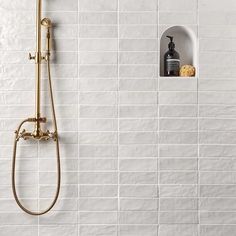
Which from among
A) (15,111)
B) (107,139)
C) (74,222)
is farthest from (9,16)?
(74,222)

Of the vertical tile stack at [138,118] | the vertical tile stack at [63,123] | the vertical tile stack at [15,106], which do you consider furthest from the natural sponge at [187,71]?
the vertical tile stack at [15,106]

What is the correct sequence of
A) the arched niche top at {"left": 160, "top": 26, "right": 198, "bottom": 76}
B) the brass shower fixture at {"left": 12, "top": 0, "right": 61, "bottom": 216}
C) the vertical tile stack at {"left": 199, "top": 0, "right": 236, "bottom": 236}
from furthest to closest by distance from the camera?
the arched niche top at {"left": 160, "top": 26, "right": 198, "bottom": 76}, the vertical tile stack at {"left": 199, "top": 0, "right": 236, "bottom": 236}, the brass shower fixture at {"left": 12, "top": 0, "right": 61, "bottom": 216}

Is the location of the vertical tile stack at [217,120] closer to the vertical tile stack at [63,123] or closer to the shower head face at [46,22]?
the vertical tile stack at [63,123]

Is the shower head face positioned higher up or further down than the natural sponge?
higher up

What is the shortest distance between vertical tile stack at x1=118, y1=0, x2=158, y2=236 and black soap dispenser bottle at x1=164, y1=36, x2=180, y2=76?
9cm

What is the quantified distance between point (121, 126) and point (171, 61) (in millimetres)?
459

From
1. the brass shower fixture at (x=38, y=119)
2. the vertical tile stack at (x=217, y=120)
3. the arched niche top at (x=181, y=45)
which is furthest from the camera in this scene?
the arched niche top at (x=181, y=45)

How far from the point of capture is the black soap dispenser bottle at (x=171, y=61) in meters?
2.11

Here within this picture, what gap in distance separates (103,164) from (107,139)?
14 cm

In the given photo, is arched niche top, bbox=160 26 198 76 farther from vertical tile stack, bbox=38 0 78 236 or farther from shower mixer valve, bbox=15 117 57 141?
shower mixer valve, bbox=15 117 57 141

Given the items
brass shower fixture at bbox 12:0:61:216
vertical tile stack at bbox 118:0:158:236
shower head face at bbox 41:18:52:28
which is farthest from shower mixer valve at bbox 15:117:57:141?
shower head face at bbox 41:18:52:28

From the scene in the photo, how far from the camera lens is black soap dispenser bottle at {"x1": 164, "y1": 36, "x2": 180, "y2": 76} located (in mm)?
2107

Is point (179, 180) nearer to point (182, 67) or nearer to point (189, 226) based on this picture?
point (189, 226)

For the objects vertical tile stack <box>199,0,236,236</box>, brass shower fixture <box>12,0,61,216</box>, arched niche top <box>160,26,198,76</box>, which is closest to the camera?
brass shower fixture <box>12,0,61,216</box>
